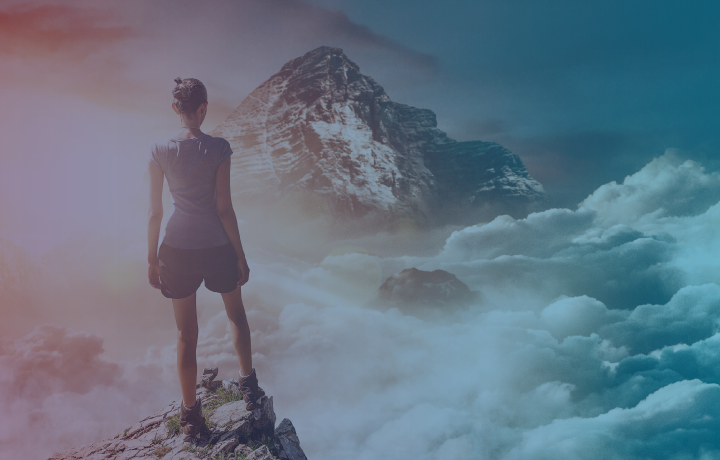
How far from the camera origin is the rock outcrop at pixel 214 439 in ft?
11.1

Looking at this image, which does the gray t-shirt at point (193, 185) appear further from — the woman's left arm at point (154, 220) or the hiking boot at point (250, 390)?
the hiking boot at point (250, 390)

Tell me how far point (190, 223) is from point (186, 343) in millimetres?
1250

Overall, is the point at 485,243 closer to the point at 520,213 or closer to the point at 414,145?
the point at 520,213

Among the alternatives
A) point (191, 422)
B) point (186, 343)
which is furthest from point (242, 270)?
point (191, 422)

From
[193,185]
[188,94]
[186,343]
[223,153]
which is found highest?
[188,94]

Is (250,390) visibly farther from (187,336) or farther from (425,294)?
(425,294)

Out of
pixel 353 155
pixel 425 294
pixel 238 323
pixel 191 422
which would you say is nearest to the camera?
pixel 191 422

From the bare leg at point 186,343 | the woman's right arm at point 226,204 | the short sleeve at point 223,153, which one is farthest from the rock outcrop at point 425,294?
the short sleeve at point 223,153

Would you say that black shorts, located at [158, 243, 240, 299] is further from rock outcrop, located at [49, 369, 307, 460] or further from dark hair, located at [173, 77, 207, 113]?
rock outcrop, located at [49, 369, 307, 460]

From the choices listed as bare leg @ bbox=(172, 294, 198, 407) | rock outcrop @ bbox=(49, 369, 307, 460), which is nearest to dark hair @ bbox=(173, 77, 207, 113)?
bare leg @ bbox=(172, 294, 198, 407)

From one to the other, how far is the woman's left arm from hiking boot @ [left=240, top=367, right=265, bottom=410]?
5.13 feet

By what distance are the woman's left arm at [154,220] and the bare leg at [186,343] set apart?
1.14ft

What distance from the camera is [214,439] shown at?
3.46 metres

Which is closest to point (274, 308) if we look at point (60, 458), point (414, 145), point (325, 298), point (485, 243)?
Answer: point (325, 298)
